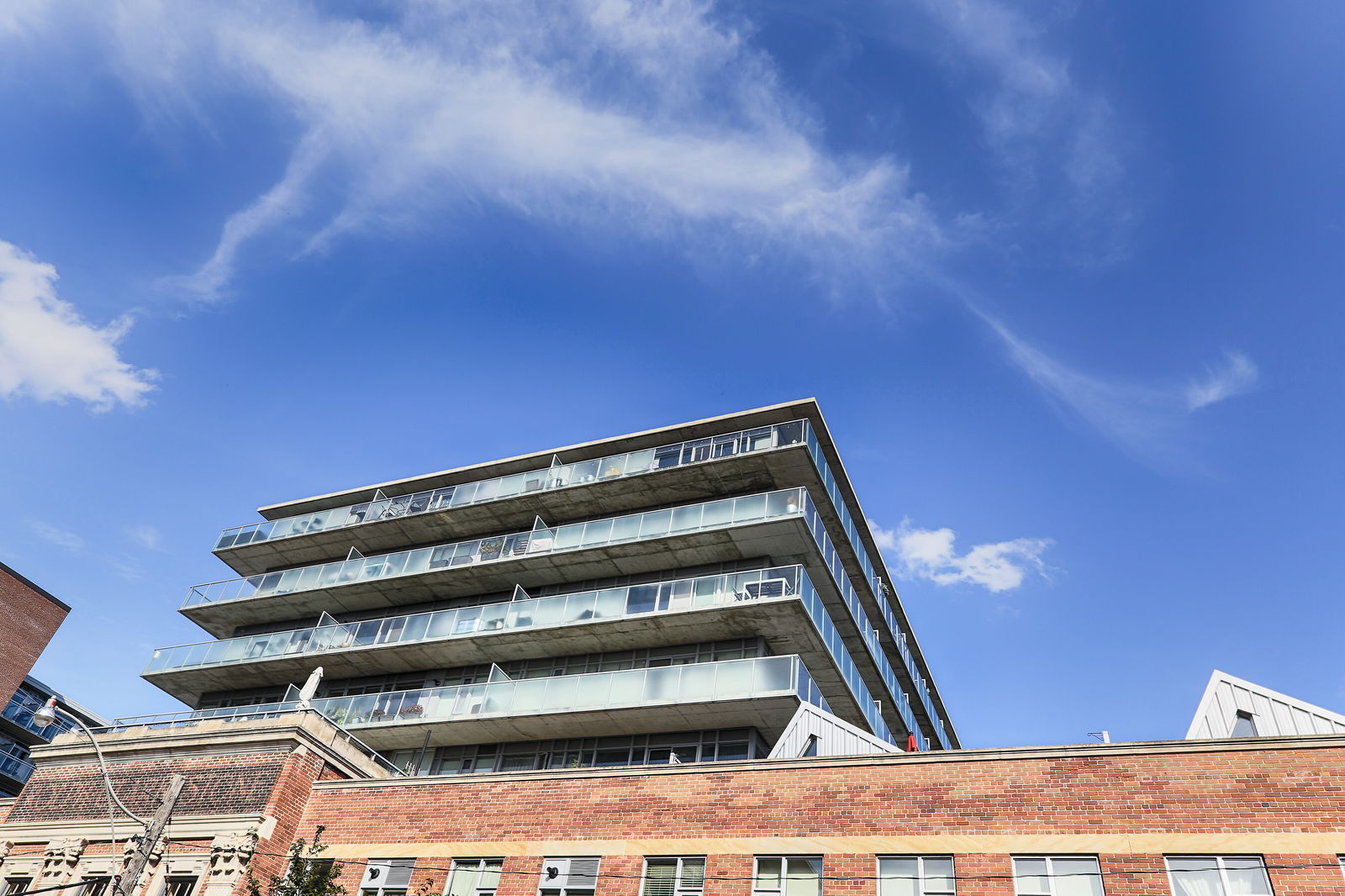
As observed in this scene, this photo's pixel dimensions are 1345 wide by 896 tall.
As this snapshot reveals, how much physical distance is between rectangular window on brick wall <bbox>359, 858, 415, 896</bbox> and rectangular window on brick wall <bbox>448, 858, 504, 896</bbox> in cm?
112

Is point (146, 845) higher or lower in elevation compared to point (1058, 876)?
lower

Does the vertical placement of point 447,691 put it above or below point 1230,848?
above

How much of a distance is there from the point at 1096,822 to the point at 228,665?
92.1 ft

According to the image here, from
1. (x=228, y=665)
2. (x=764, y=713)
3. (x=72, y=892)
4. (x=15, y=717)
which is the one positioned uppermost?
(x=15, y=717)

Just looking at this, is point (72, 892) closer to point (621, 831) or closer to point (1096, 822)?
point (621, 831)

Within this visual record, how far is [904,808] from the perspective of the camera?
53.8 ft

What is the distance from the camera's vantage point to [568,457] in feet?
107

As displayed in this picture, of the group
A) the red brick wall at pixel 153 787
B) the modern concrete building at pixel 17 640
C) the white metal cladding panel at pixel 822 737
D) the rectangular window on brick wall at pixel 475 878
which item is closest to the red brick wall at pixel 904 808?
the rectangular window on brick wall at pixel 475 878

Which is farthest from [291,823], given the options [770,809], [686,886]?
[770,809]

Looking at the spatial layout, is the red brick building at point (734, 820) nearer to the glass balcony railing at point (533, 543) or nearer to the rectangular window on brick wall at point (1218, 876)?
the rectangular window on brick wall at point (1218, 876)

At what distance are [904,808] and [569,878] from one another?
257 inches

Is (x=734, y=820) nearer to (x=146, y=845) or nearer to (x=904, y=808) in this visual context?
(x=904, y=808)

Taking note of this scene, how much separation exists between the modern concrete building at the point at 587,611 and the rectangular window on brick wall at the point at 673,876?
13.5ft

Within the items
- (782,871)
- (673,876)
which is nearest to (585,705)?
(673,876)
